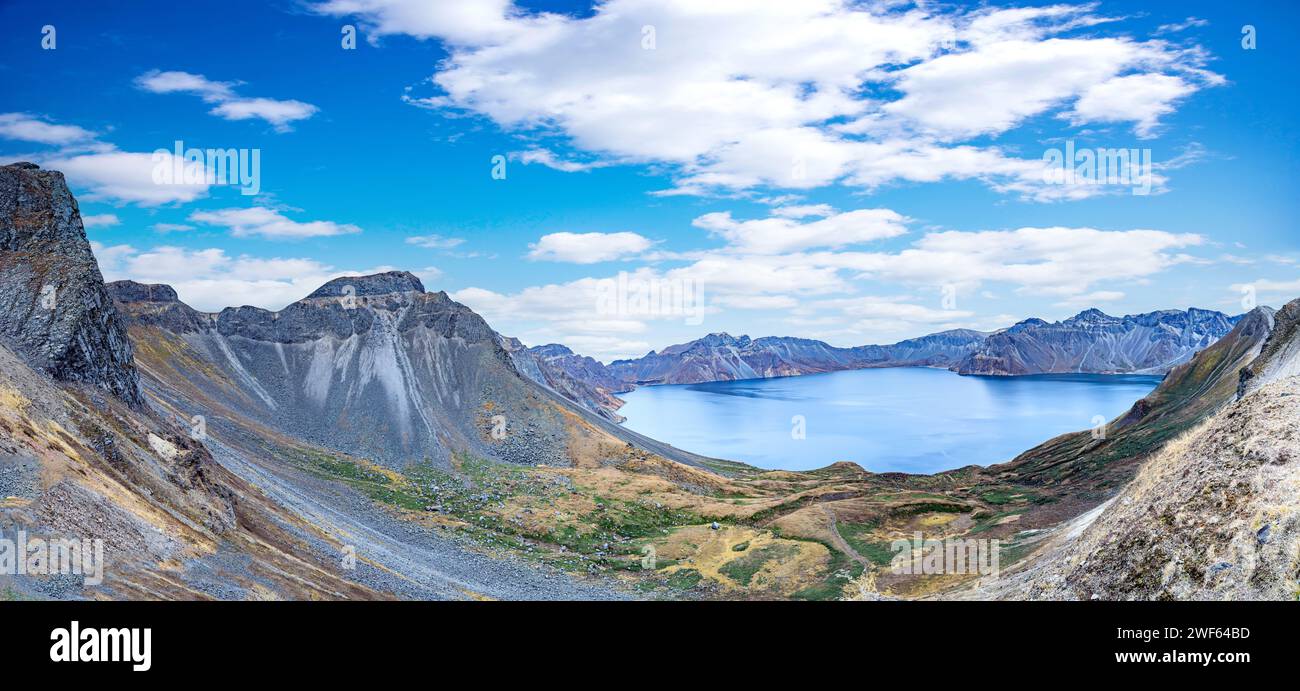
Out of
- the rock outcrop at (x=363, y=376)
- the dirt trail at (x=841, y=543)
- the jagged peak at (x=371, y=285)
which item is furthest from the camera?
the jagged peak at (x=371, y=285)

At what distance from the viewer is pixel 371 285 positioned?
140250 millimetres

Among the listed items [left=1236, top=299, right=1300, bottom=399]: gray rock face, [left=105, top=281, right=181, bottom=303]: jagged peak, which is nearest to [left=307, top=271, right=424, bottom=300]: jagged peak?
[left=105, top=281, right=181, bottom=303]: jagged peak

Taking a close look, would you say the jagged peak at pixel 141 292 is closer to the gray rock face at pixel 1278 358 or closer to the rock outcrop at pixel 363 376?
the rock outcrop at pixel 363 376

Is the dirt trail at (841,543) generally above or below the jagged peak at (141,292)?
below

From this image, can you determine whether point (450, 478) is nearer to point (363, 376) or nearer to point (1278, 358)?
point (363, 376)

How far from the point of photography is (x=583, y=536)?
73.9 meters

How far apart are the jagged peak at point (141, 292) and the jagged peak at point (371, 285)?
23.4 meters

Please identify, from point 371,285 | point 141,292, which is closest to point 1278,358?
point 371,285

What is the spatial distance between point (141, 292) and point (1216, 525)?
485 ft

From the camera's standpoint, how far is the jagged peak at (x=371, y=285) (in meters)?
137

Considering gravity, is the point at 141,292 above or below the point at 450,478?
above

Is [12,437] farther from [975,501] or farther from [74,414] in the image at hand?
[975,501]

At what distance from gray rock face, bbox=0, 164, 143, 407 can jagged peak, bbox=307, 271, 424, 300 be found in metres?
78.6

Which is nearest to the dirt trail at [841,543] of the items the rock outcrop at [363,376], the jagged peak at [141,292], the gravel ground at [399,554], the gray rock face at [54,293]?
the gravel ground at [399,554]
